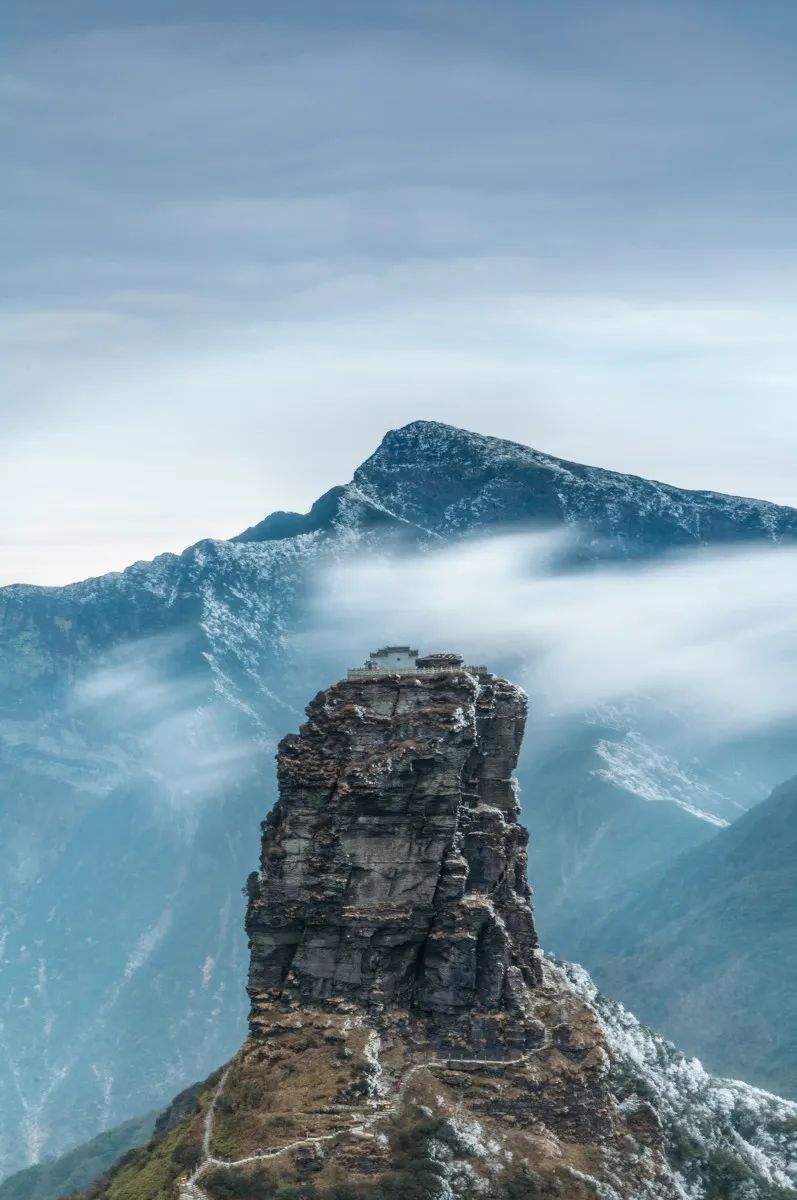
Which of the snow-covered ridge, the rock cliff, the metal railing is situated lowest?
the snow-covered ridge

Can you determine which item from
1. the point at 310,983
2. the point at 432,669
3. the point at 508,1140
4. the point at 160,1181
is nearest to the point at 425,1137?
the point at 508,1140

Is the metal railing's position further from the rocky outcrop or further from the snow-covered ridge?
the snow-covered ridge

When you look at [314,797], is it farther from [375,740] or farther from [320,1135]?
[320,1135]

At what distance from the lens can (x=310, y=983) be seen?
139 meters

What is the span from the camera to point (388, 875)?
139 m

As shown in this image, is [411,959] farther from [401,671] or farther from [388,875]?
[401,671]

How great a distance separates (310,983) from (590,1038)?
2509 cm

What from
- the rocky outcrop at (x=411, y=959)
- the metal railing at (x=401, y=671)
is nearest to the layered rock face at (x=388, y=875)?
the rocky outcrop at (x=411, y=959)

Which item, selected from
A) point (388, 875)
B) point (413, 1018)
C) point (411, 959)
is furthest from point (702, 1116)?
point (388, 875)

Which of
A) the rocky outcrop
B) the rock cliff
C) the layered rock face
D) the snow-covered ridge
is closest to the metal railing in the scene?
the rock cliff

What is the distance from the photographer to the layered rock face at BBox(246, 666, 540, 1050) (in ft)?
452

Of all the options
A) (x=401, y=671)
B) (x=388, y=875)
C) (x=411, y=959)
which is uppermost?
(x=401, y=671)

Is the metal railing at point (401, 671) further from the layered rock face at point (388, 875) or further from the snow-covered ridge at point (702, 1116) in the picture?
the snow-covered ridge at point (702, 1116)

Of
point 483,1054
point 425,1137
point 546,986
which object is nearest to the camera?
point 425,1137
